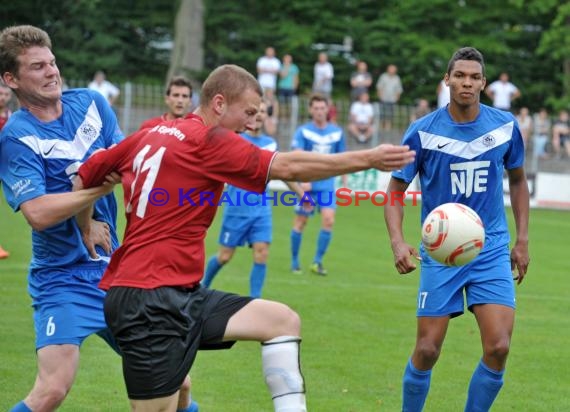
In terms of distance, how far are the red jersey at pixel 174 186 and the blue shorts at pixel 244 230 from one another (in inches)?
250

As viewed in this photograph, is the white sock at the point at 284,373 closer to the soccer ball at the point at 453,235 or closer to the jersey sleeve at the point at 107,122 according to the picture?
the soccer ball at the point at 453,235

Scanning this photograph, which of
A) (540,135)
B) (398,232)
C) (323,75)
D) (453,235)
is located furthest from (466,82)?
(323,75)

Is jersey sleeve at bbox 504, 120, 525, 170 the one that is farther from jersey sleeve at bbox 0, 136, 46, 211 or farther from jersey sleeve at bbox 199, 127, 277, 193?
jersey sleeve at bbox 0, 136, 46, 211

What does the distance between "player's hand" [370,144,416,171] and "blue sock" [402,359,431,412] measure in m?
2.17

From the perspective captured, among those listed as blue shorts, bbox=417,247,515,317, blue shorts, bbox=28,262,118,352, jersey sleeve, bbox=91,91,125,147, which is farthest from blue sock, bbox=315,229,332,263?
blue shorts, bbox=28,262,118,352

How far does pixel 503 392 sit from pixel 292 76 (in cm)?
2196

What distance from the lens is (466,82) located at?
6.41m

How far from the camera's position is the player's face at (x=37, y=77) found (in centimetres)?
552

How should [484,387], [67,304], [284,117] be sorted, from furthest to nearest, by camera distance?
1. [284,117]
2. [484,387]
3. [67,304]

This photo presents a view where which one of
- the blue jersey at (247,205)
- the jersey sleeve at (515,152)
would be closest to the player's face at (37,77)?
the jersey sleeve at (515,152)

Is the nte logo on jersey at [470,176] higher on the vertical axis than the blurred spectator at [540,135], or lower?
higher

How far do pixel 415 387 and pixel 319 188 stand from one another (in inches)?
317

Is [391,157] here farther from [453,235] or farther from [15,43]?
[15,43]

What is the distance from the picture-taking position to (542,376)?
329 inches
